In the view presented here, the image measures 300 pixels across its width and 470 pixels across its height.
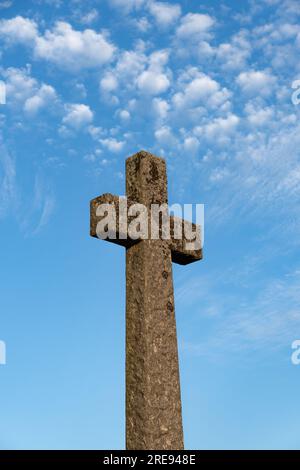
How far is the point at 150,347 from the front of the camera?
5.86m

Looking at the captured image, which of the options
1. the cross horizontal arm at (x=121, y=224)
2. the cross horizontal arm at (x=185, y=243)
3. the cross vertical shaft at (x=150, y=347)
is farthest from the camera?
the cross horizontal arm at (x=185, y=243)

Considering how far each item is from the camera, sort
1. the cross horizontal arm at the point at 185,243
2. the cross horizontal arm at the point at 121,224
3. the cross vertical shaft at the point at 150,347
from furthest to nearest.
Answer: the cross horizontal arm at the point at 185,243, the cross horizontal arm at the point at 121,224, the cross vertical shaft at the point at 150,347

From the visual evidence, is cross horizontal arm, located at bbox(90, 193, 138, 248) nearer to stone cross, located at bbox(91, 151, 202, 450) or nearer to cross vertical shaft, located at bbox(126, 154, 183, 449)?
stone cross, located at bbox(91, 151, 202, 450)

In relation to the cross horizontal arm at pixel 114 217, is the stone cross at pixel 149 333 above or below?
below

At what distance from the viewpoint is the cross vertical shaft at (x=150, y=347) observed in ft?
18.7

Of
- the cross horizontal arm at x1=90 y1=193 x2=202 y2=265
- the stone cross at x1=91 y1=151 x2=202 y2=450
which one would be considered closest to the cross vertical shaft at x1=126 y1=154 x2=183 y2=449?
the stone cross at x1=91 y1=151 x2=202 y2=450

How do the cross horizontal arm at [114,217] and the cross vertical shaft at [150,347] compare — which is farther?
the cross horizontal arm at [114,217]

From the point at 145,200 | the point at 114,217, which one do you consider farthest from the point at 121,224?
the point at 145,200

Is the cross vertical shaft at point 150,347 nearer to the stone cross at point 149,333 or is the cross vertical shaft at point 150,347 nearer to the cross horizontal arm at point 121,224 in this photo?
the stone cross at point 149,333

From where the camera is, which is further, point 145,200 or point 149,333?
point 145,200

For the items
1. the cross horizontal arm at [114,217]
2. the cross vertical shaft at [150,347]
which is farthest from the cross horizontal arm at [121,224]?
the cross vertical shaft at [150,347]

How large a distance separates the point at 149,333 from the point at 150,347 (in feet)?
0.42

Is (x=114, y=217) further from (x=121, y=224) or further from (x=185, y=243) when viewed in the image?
(x=185, y=243)

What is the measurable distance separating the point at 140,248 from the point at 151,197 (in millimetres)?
593
